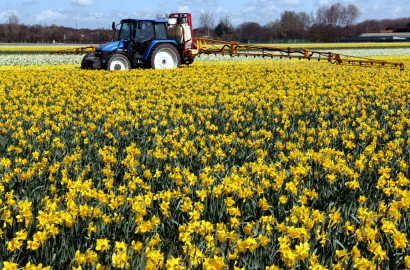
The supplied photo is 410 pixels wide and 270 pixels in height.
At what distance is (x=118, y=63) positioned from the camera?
19.7 metres

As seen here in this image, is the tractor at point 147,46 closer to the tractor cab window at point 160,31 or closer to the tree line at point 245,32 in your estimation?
the tractor cab window at point 160,31

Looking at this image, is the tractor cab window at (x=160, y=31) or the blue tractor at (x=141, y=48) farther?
the tractor cab window at (x=160, y=31)

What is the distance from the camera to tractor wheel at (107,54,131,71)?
1947 cm

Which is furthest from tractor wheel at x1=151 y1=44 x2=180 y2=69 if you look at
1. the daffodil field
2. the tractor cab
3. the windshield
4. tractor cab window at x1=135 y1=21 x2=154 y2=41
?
the daffodil field

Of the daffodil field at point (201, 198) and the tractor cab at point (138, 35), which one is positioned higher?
the tractor cab at point (138, 35)

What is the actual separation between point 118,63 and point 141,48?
117 centimetres

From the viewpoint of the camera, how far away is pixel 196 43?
2262 centimetres

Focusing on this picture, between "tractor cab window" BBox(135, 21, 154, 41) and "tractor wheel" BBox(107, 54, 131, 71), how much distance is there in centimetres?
99

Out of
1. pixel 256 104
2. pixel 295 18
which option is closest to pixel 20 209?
pixel 256 104

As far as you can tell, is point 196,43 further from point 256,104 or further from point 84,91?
point 256,104

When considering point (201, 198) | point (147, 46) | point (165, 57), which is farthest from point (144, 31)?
point (201, 198)

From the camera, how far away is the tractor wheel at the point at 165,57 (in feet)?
67.1

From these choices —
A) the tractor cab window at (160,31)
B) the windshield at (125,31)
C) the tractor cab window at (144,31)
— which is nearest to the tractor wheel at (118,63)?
the windshield at (125,31)

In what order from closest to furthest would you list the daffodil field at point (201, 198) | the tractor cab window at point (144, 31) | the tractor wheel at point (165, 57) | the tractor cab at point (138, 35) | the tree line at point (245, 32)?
the daffodil field at point (201, 198) → the tractor cab at point (138, 35) → the tractor cab window at point (144, 31) → the tractor wheel at point (165, 57) → the tree line at point (245, 32)
